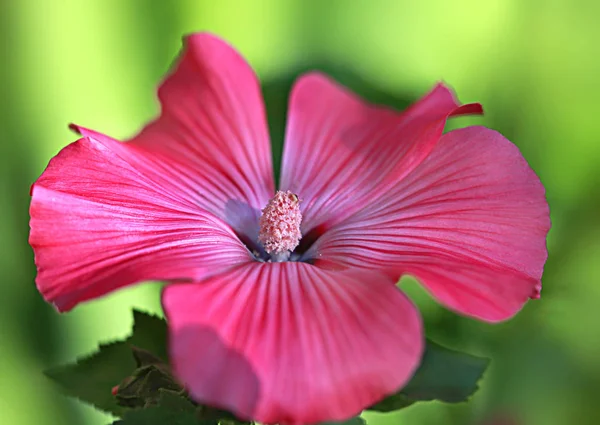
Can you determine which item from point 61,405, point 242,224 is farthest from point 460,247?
point 61,405

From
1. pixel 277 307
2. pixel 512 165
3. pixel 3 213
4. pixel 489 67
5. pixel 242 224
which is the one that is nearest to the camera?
pixel 277 307

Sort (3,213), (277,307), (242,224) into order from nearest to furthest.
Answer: (277,307)
(242,224)
(3,213)

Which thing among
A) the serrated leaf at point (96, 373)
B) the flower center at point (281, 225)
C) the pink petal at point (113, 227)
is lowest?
the serrated leaf at point (96, 373)

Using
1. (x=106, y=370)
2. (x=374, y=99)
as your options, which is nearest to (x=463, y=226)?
(x=106, y=370)

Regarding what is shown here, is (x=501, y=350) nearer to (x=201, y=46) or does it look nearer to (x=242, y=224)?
(x=242, y=224)

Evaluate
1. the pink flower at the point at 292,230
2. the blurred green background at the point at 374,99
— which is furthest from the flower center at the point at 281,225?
the blurred green background at the point at 374,99

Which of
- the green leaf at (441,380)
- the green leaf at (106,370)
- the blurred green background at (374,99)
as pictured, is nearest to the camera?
the green leaf at (441,380)

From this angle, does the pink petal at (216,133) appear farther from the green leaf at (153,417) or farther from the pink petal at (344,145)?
the green leaf at (153,417)
